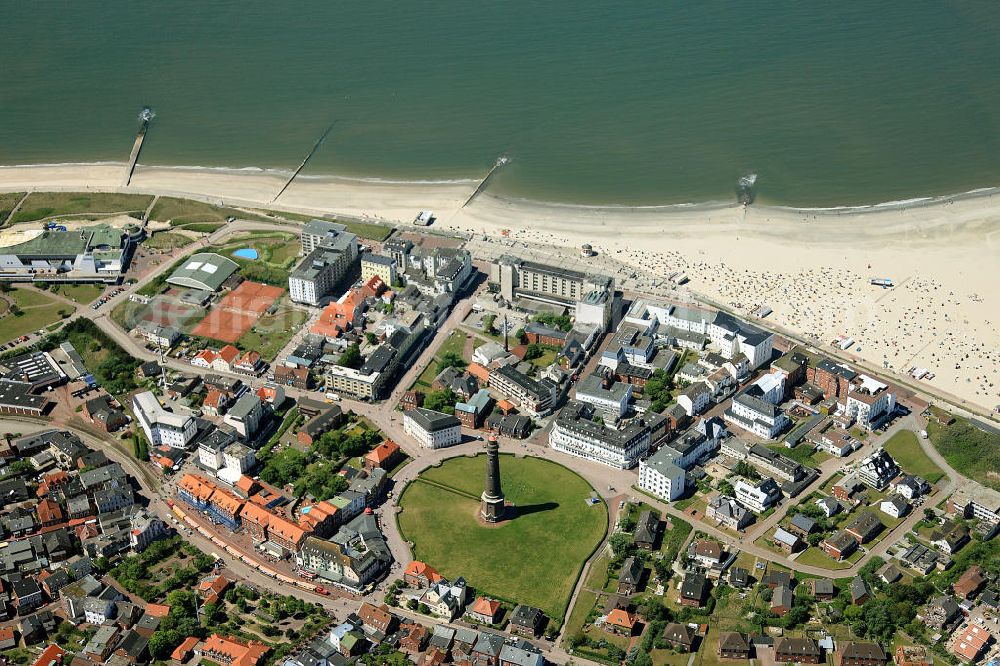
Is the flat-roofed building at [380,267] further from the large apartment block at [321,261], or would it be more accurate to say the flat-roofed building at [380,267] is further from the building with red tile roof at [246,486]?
the building with red tile roof at [246,486]

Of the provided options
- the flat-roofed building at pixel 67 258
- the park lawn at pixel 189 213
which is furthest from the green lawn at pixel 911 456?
the flat-roofed building at pixel 67 258

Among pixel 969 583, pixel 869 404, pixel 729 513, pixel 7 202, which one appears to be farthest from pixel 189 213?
pixel 969 583

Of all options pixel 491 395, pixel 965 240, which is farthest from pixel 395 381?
pixel 965 240

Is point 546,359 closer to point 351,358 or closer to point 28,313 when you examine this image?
point 351,358

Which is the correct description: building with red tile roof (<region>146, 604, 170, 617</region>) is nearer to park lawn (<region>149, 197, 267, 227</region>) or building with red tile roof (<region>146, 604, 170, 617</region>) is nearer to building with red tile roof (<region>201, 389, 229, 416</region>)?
building with red tile roof (<region>201, 389, 229, 416</region>)

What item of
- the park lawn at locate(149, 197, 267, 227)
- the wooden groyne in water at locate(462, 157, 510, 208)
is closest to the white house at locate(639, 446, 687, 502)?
the wooden groyne in water at locate(462, 157, 510, 208)

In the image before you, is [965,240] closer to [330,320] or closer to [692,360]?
[692,360]
